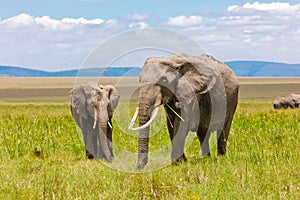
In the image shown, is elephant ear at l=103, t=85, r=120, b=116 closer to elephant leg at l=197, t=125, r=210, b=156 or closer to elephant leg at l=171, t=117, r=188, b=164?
elephant leg at l=197, t=125, r=210, b=156

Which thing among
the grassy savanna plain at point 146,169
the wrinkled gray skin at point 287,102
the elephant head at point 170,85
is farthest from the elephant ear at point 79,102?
the wrinkled gray skin at point 287,102

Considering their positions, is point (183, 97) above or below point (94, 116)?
above

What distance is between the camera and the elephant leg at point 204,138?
1063 cm

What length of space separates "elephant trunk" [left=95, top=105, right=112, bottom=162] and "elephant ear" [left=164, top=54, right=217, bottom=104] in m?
2.40

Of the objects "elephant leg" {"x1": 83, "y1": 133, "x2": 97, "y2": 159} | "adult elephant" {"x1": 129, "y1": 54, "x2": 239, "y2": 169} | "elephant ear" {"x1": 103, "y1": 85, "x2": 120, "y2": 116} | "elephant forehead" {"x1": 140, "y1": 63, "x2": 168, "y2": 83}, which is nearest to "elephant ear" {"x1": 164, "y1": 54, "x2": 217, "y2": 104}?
"adult elephant" {"x1": 129, "y1": 54, "x2": 239, "y2": 169}

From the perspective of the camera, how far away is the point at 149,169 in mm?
8719

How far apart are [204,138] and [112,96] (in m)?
2.92

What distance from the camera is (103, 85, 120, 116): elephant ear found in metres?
12.0

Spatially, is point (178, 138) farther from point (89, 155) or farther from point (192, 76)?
point (89, 155)

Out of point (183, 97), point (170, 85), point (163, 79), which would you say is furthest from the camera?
point (183, 97)

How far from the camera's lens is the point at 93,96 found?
38.1ft

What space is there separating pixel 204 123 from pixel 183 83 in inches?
55.0

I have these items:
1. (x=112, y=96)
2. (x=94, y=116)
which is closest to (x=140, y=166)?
(x=94, y=116)

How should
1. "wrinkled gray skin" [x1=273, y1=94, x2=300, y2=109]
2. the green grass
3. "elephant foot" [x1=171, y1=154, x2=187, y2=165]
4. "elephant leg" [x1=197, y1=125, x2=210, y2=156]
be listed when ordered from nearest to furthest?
the green grass → "elephant foot" [x1=171, y1=154, x2=187, y2=165] → "elephant leg" [x1=197, y1=125, x2=210, y2=156] → "wrinkled gray skin" [x1=273, y1=94, x2=300, y2=109]
